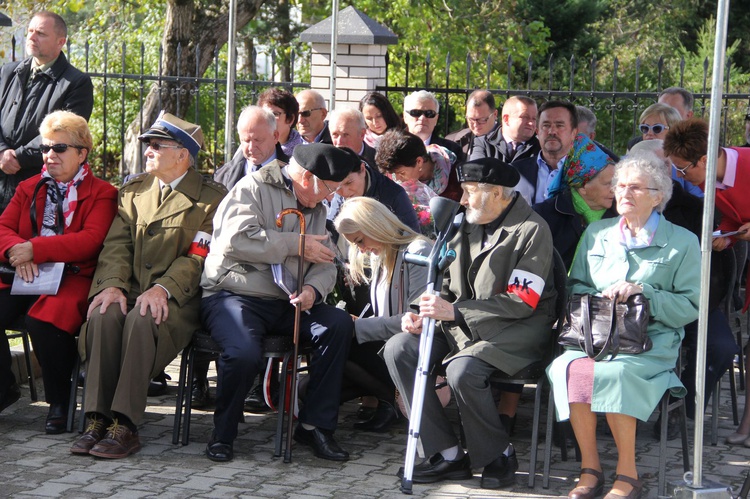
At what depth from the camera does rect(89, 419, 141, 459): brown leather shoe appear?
513 cm

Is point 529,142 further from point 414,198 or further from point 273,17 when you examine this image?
point 273,17

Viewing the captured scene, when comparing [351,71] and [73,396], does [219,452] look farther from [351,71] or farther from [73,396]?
[351,71]

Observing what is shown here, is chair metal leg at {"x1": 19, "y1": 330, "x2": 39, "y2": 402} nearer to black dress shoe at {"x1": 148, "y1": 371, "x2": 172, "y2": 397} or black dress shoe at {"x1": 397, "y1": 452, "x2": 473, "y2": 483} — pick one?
black dress shoe at {"x1": 148, "y1": 371, "x2": 172, "y2": 397}

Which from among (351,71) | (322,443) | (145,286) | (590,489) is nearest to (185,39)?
(351,71)

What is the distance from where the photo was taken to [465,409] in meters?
4.88

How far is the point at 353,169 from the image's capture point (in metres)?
5.66

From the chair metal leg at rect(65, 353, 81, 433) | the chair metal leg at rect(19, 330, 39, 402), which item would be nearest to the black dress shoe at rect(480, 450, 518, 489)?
the chair metal leg at rect(65, 353, 81, 433)

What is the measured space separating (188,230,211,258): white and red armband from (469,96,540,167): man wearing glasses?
2.16 m

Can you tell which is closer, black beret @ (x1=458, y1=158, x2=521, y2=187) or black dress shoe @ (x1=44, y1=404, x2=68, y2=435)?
black beret @ (x1=458, y1=158, x2=521, y2=187)

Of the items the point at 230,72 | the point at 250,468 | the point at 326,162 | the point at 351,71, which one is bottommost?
the point at 250,468

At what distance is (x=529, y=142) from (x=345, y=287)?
5.90ft

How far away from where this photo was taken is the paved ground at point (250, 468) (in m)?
4.73

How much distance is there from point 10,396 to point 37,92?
2132 mm

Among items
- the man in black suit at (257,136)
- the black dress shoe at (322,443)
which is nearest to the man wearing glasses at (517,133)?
the man in black suit at (257,136)
